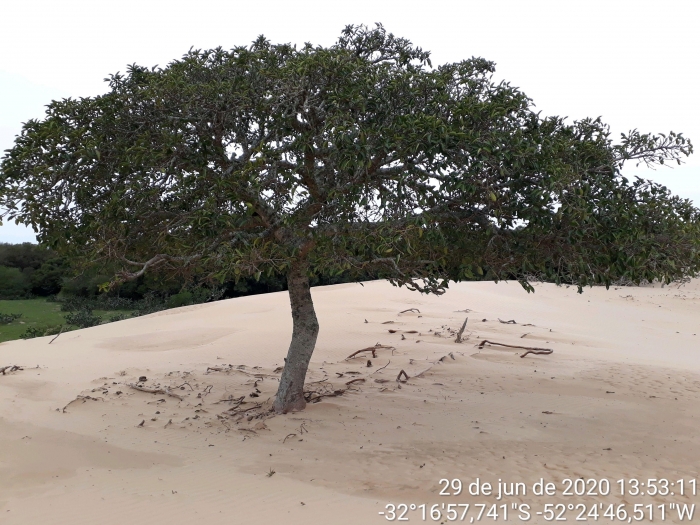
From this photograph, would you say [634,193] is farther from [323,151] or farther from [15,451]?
[15,451]

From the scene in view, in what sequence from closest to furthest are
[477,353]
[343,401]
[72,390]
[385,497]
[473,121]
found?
[385,497] < [473,121] < [343,401] < [72,390] < [477,353]

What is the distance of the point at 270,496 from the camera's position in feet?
21.2

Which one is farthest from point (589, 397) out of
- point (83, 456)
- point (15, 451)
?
point (15, 451)

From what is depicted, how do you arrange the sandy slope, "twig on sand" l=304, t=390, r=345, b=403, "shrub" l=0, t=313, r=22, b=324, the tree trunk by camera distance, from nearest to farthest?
the sandy slope, the tree trunk, "twig on sand" l=304, t=390, r=345, b=403, "shrub" l=0, t=313, r=22, b=324

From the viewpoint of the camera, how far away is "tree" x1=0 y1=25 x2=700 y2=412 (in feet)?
22.1

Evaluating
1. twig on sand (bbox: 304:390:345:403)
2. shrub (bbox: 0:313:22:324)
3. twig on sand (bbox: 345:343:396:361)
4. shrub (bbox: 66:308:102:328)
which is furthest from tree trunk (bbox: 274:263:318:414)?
shrub (bbox: 0:313:22:324)

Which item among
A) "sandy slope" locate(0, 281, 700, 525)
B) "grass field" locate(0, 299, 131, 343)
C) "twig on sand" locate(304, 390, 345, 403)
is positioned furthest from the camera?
"grass field" locate(0, 299, 131, 343)

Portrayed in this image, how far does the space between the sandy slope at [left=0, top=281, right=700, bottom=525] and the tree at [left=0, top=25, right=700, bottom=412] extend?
2.37m

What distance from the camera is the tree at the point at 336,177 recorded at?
22.1 feet

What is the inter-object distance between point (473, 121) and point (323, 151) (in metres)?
1.87

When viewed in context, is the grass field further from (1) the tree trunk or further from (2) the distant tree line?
(1) the tree trunk

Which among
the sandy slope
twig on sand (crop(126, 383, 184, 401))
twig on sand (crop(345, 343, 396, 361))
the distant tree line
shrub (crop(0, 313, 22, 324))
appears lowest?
the sandy slope

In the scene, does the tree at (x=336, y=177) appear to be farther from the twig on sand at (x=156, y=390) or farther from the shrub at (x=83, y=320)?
the shrub at (x=83, y=320)

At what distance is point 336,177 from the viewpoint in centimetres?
761
